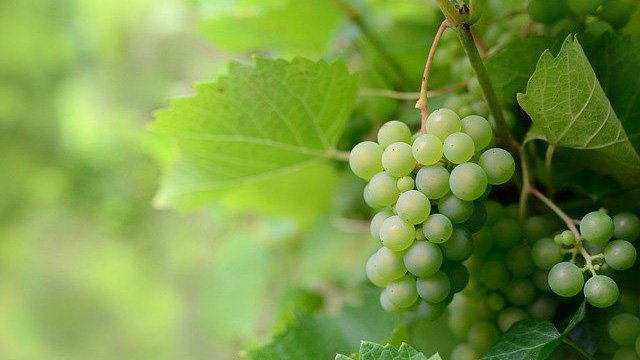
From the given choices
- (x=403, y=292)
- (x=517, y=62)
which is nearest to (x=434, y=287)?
(x=403, y=292)

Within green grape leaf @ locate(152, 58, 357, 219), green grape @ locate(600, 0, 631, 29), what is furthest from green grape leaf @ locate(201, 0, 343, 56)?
green grape @ locate(600, 0, 631, 29)

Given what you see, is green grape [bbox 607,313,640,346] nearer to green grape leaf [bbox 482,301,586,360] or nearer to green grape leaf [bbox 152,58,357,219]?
green grape leaf [bbox 482,301,586,360]

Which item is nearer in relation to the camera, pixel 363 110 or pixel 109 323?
pixel 363 110

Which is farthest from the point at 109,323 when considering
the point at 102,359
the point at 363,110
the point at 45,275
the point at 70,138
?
the point at 363,110

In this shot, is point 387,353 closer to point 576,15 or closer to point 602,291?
point 602,291

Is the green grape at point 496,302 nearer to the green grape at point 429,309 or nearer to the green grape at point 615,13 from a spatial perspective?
the green grape at point 429,309

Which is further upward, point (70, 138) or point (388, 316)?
point (70, 138)

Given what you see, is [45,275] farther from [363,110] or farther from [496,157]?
[496,157]

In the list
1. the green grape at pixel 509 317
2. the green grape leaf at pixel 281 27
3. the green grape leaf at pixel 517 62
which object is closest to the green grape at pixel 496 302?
the green grape at pixel 509 317
